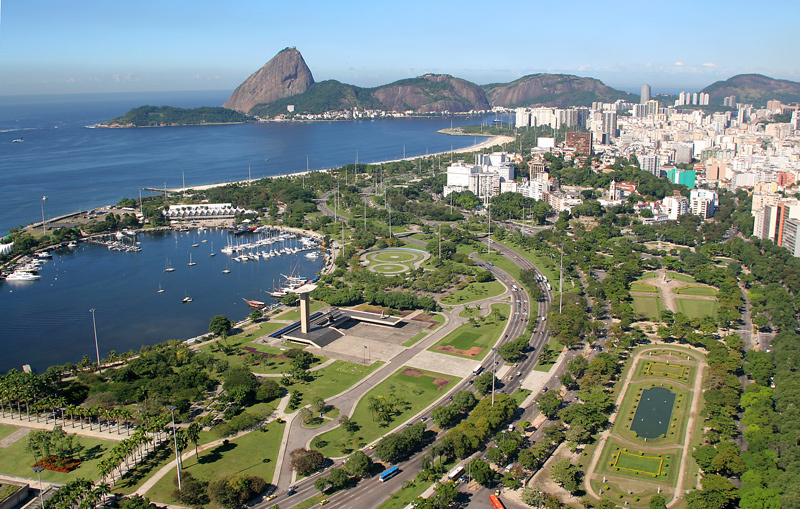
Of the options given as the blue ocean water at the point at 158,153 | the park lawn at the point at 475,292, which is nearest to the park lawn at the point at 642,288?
the park lawn at the point at 475,292

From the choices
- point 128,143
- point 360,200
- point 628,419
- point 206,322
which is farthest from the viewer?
point 128,143

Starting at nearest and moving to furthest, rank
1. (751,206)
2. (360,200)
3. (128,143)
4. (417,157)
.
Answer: (751,206) → (360,200) → (417,157) → (128,143)

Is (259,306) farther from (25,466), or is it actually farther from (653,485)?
(653,485)

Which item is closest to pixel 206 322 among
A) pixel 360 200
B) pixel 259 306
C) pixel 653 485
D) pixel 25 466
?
pixel 259 306

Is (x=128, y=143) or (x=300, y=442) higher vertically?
(x=128, y=143)

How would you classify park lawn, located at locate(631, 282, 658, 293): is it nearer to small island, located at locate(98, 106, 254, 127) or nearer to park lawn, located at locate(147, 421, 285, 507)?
park lawn, located at locate(147, 421, 285, 507)

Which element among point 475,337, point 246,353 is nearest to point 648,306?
point 475,337

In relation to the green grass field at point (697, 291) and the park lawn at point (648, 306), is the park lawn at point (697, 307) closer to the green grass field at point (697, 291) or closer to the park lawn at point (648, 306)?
the park lawn at point (648, 306)
